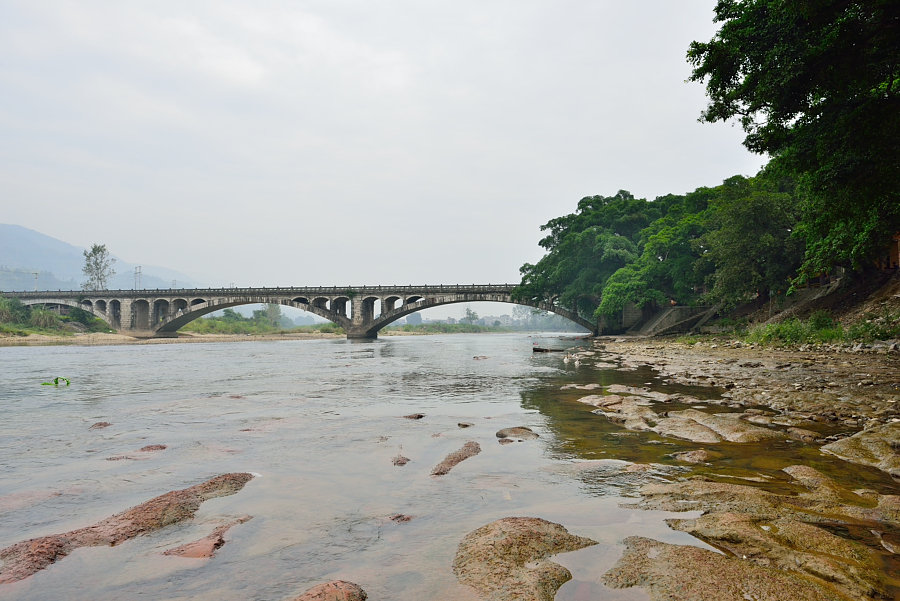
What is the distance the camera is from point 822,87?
443 inches

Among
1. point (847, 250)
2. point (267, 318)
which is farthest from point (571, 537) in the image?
point (267, 318)

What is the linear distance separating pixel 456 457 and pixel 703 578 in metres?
4.14

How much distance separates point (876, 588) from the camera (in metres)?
3.17

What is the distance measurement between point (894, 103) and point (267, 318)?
12303cm

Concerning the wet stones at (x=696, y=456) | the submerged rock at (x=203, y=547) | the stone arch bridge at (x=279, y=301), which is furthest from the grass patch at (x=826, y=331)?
the stone arch bridge at (x=279, y=301)

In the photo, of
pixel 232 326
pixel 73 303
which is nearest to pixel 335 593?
pixel 73 303

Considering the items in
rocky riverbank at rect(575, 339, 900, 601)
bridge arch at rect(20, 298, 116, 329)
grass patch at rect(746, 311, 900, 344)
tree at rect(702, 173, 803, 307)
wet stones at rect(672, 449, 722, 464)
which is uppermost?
tree at rect(702, 173, 803, 307)

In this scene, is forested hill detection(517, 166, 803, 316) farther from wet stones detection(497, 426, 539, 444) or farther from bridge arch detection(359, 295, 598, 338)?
wet stones detection(497, 426, 539, 444)

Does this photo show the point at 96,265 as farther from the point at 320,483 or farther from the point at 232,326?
the point at 320,483

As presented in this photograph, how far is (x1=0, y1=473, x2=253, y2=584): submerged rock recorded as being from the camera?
3.95 m

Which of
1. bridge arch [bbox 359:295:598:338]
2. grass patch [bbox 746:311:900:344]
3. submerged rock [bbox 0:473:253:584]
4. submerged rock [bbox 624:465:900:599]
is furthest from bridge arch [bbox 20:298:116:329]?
submerged rock [bbox 624:465:900:599]

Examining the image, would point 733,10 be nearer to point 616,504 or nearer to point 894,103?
point 894,103

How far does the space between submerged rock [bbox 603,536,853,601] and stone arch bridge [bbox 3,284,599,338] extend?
67.8m

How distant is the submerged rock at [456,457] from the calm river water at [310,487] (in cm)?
17
